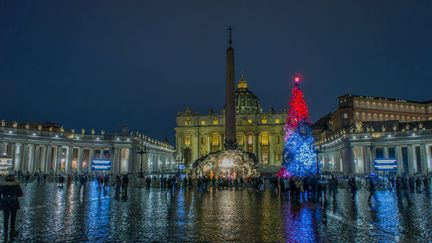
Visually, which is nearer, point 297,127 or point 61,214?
point 61,214

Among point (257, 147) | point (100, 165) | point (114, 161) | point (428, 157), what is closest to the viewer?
point (100, 165)

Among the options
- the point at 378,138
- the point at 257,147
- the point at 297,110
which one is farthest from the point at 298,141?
the point at 257,147

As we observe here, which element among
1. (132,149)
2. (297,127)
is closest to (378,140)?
(297,127)

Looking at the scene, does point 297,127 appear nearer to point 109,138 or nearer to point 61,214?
point 61,214

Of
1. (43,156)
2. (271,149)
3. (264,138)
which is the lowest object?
(43,156)

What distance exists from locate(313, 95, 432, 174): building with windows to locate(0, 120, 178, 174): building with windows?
35.4 metres

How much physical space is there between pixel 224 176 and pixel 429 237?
25.7 m

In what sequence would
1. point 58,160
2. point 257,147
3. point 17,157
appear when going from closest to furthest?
point 17,157, point 58,160, point 257,147

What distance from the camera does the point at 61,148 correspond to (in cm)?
6097

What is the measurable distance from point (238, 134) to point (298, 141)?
232 feet

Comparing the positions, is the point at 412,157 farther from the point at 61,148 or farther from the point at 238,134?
the point at 61,148

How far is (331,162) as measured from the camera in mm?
77438

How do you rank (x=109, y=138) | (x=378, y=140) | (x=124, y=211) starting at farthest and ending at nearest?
(x=109, y=138), (x=378, y=140), (x=124, y=211)

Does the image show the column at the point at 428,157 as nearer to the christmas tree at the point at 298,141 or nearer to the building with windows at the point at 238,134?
the christmas tree at the point at 298,141
